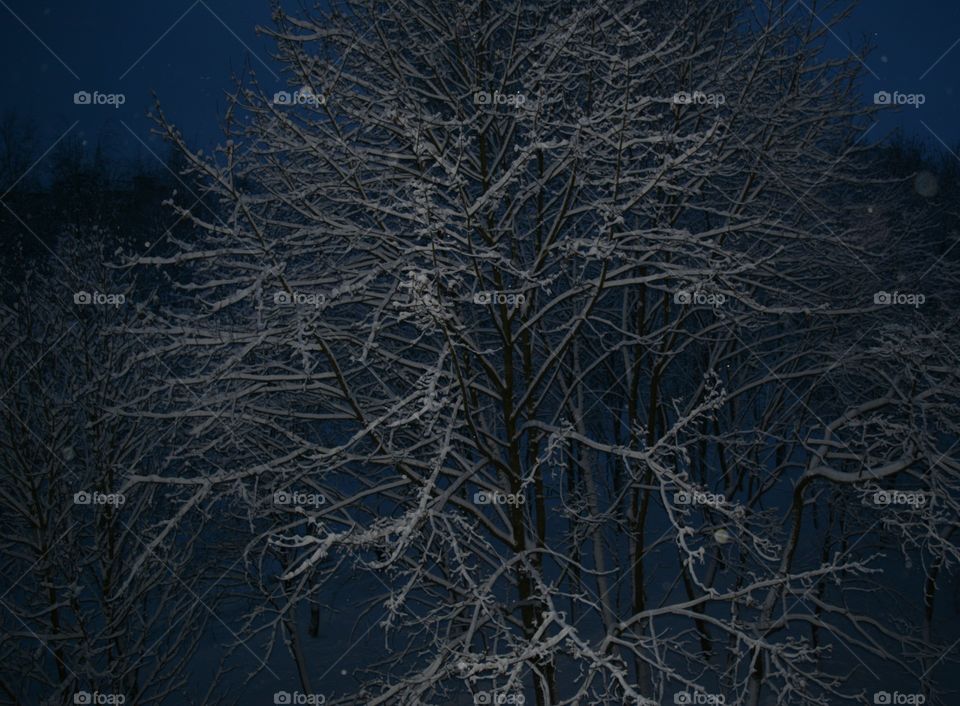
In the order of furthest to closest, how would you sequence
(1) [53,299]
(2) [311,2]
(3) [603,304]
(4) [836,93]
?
(3) [603,304] < (1) [53,299] < (4) [836,93] < (2) [311,2]

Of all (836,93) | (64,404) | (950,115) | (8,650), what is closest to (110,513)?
(64,404)

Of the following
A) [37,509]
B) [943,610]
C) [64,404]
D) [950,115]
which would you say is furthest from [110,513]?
[950,115]

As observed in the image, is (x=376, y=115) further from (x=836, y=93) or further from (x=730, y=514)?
(x=836, y=93)

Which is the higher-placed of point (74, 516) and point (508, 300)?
point (508, 300)

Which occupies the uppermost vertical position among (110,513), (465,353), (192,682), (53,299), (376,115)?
(376,115)

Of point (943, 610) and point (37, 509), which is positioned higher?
point (37, 509)

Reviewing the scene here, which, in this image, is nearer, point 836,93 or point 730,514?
point 730,514

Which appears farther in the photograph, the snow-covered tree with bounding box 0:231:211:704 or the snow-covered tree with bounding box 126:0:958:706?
the snow-covered tree with bounding box 0:231:211:704

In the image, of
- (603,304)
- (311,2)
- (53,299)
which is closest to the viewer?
(311,2)

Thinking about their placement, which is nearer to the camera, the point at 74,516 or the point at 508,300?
the point at 508,300

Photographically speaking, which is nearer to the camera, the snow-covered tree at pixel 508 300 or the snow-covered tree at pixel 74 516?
the snow-covered tree at pixel 508 300

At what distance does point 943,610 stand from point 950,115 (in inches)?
7679

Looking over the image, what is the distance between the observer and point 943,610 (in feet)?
52.6

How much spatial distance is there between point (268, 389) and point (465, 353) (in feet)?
7.65
